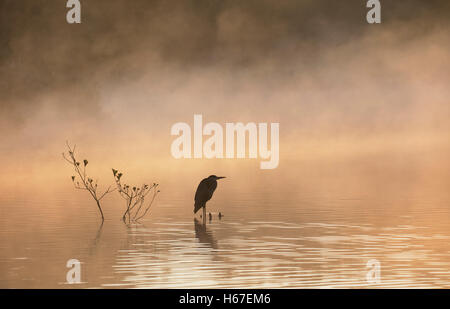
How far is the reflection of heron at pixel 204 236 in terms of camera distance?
12.6 metres

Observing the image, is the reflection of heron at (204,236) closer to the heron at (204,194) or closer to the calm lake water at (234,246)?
the calm lake water at (234,246)

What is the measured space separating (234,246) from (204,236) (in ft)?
3.93

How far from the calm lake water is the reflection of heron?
0.02m

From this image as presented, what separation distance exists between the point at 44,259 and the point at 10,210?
25.2ft

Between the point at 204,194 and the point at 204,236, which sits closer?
the point at 204,236

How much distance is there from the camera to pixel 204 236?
1338 cm

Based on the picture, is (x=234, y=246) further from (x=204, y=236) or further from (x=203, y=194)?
(x=203, y=194)

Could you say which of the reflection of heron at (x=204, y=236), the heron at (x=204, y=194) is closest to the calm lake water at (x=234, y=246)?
the reflection of heron at (x=204, y=236)

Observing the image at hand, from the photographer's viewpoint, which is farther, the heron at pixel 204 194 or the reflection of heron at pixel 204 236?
the heron at pixel 204 194

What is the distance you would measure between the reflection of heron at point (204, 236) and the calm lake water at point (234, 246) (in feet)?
0.05

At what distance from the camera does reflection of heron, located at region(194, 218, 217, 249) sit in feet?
41.2

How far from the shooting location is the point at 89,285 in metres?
9.52

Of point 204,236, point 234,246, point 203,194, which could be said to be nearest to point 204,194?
point 203,194
